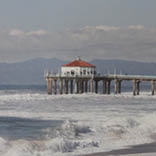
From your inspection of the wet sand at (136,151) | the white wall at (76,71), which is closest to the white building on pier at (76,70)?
the white wall at (76,71)

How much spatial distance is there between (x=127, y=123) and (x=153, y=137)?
4862 mm

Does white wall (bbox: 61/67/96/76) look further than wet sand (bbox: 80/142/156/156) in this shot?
Yes

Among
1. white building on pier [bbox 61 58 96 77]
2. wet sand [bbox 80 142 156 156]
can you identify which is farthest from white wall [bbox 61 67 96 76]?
wet sand [bbox 80 142 156 156]

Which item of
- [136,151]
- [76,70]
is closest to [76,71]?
[76,70]

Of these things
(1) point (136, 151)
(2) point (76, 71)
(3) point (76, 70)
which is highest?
(1) point (136, 151)

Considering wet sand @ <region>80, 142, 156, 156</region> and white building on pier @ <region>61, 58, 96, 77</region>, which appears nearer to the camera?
wet sand @ <region>80, 142, 156, 156</region>

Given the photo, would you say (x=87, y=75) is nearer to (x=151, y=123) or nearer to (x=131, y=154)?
(x=151, y=123)

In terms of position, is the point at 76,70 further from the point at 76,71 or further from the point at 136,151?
the point at 136,151

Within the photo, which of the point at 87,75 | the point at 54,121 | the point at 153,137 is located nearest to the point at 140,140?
the point at 153,137

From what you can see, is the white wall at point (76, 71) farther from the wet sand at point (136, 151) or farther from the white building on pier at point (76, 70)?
the wet sand at point (136, 151)

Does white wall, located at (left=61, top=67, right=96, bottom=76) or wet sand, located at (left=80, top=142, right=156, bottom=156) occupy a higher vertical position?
wet sand, located at (left=80, top=142, right=156, bottom=156)

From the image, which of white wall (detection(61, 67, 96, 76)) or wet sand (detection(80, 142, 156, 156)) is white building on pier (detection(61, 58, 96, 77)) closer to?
white wall (detection(61, 67, 96, 76))

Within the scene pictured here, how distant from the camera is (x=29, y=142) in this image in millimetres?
20297

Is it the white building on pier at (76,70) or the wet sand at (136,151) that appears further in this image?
the white building on pier at (76,70)
